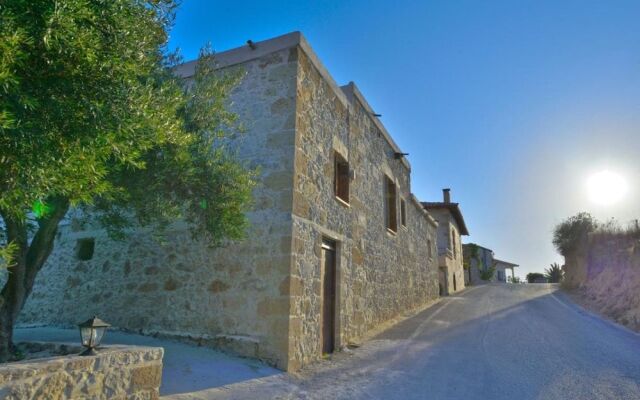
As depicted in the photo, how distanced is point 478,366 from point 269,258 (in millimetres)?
3596

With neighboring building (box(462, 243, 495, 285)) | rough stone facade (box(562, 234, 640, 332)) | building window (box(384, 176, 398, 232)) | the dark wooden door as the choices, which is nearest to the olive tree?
the dark wooden door

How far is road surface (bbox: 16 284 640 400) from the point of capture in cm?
496

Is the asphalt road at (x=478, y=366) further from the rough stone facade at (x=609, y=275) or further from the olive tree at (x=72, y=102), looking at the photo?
the olive tree at (x=72, y=102)

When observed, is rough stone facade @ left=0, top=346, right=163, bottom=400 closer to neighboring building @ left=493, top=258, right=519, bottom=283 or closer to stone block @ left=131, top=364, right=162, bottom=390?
stone block @ left=131, top=364, right=162, bottom=390

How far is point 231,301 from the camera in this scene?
6227 mm

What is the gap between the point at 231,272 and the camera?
6.37 m

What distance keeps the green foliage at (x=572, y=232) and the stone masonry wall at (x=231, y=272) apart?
16.6 meters

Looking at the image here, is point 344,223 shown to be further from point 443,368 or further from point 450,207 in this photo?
point 450,207

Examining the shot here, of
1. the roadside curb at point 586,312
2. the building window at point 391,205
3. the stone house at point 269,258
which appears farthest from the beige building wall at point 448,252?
the stone house at point 269,258

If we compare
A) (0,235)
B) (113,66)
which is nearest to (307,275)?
(0,235)

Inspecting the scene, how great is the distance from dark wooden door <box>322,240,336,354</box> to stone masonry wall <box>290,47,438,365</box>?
0.12m

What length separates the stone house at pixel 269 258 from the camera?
614cm

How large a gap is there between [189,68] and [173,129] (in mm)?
4268

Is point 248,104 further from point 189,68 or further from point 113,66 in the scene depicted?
point 113,66
